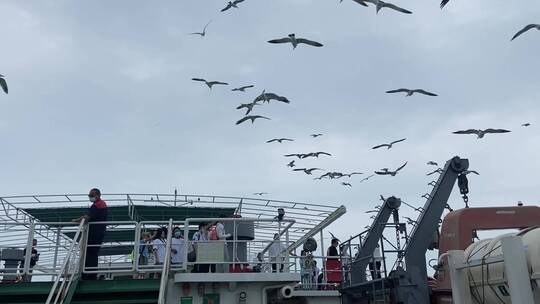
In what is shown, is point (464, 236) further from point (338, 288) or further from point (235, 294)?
point (338, 288)

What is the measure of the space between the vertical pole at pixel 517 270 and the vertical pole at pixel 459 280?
5.03ft

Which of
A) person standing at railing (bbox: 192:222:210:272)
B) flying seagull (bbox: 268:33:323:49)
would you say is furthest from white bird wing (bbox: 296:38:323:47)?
person standing at railing (bbox: 192:222:210:272)

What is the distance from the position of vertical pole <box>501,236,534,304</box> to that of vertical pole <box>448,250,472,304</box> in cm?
153

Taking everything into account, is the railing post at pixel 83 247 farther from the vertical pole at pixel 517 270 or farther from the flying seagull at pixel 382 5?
the vertical pole at pixel 517 270

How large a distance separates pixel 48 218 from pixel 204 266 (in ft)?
28.8

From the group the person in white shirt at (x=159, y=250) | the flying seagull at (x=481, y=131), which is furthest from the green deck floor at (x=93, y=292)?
the flying seagull at (x=481, y=131)

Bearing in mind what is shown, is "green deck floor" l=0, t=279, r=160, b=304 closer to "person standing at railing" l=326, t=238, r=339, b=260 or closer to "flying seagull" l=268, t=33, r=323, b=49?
"flying seagull" l=268, t=33, r=323, b=49

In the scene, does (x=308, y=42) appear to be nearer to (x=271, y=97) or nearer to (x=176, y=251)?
(x=271, y=97)

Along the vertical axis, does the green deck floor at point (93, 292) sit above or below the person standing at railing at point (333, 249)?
below

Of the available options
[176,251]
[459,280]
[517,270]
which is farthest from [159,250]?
[517,270]

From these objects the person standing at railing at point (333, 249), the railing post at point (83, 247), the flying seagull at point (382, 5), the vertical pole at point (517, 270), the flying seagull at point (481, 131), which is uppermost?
the flying seagull at point (382, 5)

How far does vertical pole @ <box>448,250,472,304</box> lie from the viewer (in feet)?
25.1

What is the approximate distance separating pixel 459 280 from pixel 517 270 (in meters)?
1.72

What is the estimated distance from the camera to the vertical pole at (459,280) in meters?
7.65
